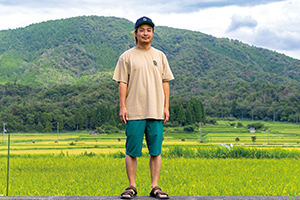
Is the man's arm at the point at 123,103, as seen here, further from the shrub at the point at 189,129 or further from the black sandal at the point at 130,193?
the shrub at the point at 189,129

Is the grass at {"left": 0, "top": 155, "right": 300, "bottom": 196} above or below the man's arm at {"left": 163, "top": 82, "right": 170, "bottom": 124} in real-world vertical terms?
below

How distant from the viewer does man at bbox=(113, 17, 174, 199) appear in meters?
5.45

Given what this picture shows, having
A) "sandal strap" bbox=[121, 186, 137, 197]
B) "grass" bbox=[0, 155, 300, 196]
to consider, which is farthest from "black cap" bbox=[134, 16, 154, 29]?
"grass" bbox=[0, 155, 300, 196]

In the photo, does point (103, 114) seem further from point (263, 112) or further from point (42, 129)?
point (263, 112)

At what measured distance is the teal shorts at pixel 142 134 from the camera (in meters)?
A: 5.45

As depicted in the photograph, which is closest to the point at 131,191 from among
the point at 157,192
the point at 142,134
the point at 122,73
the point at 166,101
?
the point at 157,192

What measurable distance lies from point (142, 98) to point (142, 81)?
0.27 m

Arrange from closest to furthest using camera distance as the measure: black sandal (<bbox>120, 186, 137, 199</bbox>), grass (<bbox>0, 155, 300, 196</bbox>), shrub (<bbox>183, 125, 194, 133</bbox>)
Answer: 1. black sandal (<bbox>120, 186, 137, 199</bbox>)
2. grass (<bbox>0, 155, 300, 196</bbox>)
3. shrub (<bbox>183, 125, 194, 133</bbox>)

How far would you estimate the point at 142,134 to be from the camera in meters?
5.48

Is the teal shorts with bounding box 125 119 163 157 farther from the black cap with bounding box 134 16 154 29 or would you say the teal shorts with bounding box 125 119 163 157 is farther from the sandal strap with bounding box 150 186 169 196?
the black cap with bounding box 134 16 154 29

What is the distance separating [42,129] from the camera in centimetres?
11131

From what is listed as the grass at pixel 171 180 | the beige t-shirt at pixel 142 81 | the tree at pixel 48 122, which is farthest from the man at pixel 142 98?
the tree at pixel 48 122

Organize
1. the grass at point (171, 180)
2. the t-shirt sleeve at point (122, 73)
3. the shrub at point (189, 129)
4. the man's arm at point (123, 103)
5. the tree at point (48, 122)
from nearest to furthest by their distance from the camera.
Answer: the man's arm at point (123, 103) → the t-shirt sleeve at point (122, 73) → the grass at point (171, 180) → the shrub at point (189, 129) → the tree at point (48, 122)

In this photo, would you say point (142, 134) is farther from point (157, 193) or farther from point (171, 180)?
point (171, 180)
